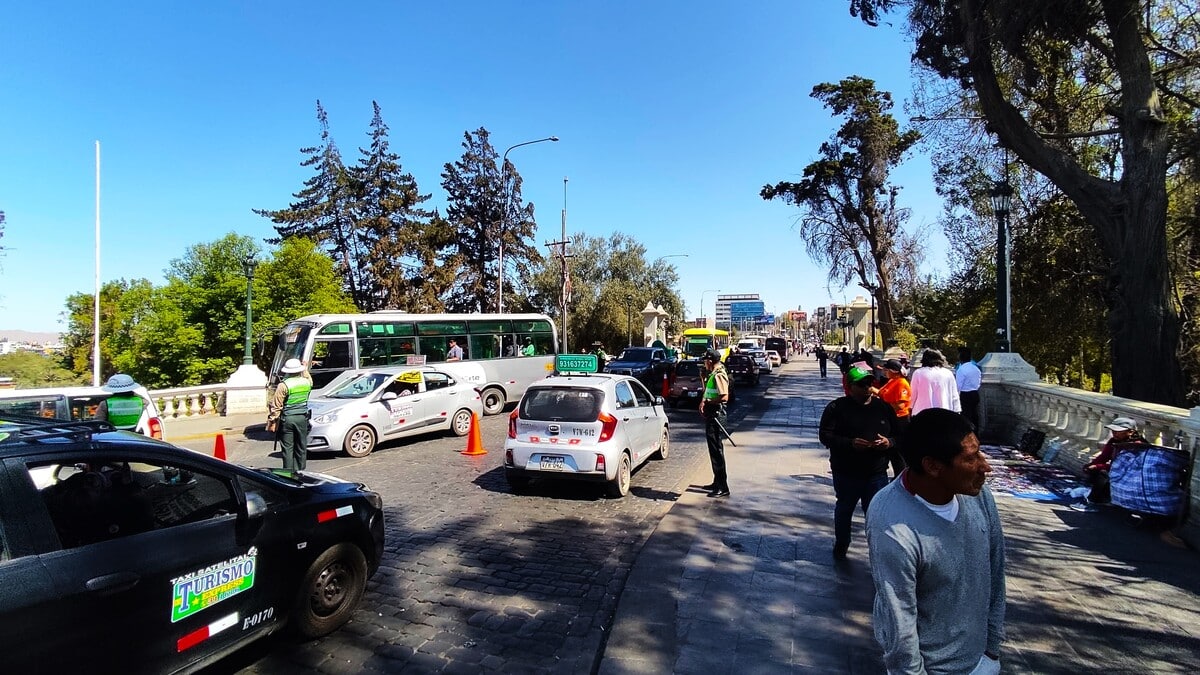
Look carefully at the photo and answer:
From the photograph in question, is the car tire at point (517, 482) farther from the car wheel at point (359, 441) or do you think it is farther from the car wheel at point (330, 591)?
the car wheel at point (359, 441)

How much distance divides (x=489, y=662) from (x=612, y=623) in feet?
3.13

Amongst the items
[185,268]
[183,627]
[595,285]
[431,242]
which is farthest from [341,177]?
[183,627]

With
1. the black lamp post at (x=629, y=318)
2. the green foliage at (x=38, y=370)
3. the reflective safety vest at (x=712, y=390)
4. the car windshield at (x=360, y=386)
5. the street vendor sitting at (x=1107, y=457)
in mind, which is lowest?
the green foliage at (x=38, y=370)

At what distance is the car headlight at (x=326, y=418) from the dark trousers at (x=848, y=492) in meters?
8.60

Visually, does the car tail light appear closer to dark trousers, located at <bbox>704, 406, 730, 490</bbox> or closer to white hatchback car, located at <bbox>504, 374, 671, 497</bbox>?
white hatchback car, located at <bbox>504, 374, 671, 497</bbox>

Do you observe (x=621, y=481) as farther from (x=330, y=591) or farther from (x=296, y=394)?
(x=296, y=394)

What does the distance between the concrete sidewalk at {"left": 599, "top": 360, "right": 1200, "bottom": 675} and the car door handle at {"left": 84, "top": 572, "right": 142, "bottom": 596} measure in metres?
2.60

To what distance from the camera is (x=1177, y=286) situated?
13.4 m

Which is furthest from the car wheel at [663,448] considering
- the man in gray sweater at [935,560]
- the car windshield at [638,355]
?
the car windshield at [638,355]

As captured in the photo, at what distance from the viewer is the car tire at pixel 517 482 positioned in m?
7.76

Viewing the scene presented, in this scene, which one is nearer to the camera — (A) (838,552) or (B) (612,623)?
(B) (612,623)

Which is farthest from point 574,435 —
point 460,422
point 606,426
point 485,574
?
point 460,422

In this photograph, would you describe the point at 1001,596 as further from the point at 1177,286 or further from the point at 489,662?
the point at 1177,286

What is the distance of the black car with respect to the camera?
104 inches
